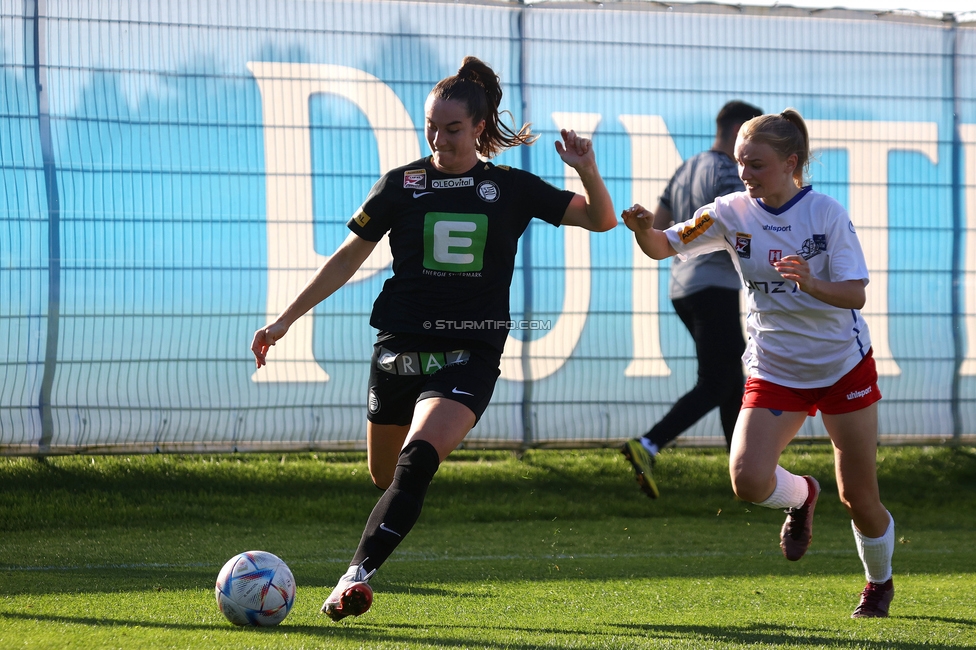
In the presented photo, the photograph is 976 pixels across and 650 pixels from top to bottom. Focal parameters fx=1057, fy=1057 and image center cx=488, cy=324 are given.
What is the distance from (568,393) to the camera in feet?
25.0

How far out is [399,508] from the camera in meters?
3.53

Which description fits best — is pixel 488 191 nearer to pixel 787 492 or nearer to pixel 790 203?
pixel 790 203

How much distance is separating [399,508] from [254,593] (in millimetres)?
670

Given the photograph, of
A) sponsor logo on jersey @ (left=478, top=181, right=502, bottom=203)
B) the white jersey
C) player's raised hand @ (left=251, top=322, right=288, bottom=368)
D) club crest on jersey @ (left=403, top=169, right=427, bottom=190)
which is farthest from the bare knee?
player's raised hand @ (left=251, top=322, right=288, bottom=368)

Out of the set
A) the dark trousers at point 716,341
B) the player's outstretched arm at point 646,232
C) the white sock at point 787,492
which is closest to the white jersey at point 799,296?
the player's outstretched arm at point 646,232

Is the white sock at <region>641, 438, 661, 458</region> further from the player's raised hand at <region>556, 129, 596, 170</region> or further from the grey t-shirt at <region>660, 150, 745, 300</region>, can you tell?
the player's raised hand at <region>556, 129, 596, 170</region>

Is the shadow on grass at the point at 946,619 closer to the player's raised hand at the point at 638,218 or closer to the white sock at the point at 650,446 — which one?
the white sock at the point at 650,446

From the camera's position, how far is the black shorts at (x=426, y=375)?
3867 millimetres

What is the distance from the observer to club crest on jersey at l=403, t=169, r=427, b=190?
4.13 meters

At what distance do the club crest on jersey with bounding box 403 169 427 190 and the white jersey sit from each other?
1263mm

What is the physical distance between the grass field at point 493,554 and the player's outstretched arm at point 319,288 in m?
1.05

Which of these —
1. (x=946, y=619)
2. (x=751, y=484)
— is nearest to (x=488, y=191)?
(x=751, y=484)

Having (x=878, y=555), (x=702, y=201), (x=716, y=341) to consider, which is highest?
(x=702, y=201)

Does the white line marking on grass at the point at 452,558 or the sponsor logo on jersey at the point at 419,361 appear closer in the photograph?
→ the sponsor logo on jersey at the point at 419,361
